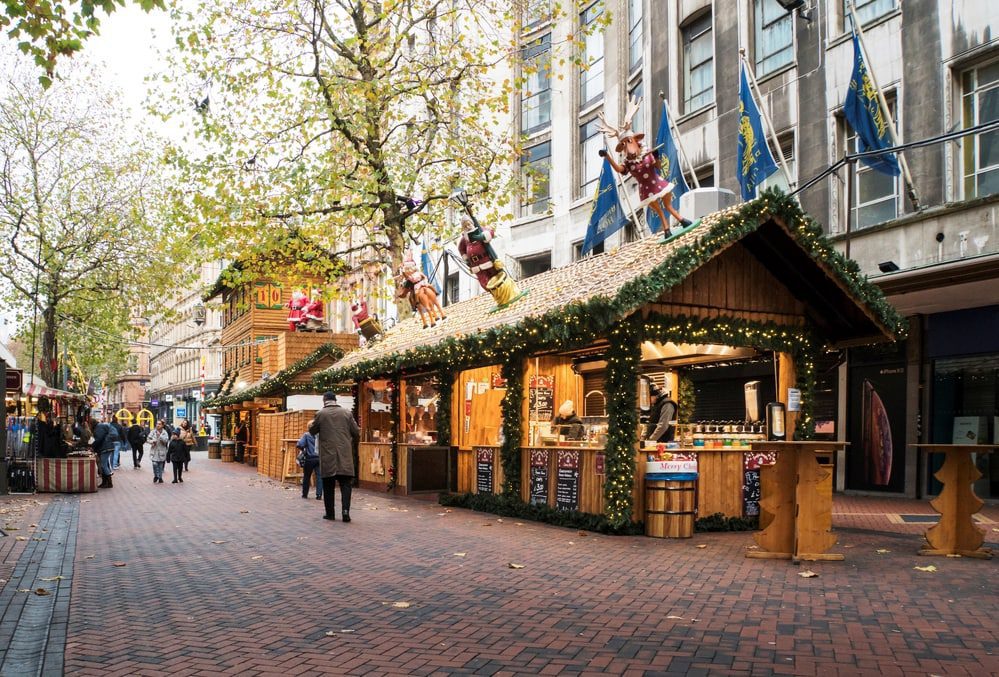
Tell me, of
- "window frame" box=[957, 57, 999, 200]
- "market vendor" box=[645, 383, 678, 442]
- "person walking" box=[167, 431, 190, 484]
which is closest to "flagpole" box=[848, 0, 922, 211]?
"window frame" box=[957, 57, 999, 200]

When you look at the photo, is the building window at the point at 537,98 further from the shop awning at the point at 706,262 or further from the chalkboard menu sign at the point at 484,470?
the chalkboard menu sign at the point at 484,470

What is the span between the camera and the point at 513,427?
1441 cm

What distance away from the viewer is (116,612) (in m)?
7.06

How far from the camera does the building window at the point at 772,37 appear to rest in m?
19.9

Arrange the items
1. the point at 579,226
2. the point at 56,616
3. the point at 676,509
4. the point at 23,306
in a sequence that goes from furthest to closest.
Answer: the point at 23,306 → the point at 579,226 → the point at 676,509 → the point at 56,616

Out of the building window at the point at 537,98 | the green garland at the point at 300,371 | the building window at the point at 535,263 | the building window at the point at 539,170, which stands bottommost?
the green garland at the point at 300,371

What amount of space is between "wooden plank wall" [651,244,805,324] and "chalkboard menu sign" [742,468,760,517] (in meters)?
2.16

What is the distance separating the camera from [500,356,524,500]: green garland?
14.3 m

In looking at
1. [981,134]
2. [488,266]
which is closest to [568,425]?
[488,266]

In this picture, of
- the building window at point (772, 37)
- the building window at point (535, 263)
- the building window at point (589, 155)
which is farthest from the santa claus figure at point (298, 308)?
the building window at point (772, 37)

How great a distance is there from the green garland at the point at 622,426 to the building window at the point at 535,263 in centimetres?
1953

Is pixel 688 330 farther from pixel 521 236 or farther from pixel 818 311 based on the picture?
pixel 521 236

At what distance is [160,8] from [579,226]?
21.3 metres

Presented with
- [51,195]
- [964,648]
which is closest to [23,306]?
[51,195]
